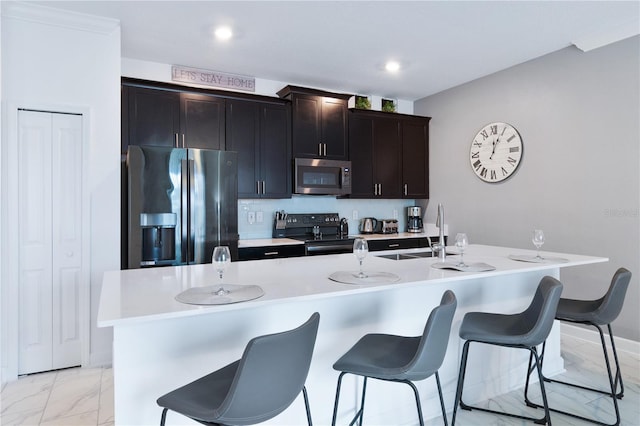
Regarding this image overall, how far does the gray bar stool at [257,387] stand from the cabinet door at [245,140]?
115 inches

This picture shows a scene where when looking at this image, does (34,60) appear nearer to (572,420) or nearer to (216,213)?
(216,213)

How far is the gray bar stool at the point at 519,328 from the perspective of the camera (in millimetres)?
1868

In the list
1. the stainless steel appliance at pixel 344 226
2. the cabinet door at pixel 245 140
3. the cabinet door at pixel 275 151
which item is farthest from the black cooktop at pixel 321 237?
the cabinet door at pixel 245 140

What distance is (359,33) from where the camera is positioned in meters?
3.29

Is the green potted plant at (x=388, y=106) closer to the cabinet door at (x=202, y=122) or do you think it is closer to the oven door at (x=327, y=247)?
the oven door at (x=327, y=247)

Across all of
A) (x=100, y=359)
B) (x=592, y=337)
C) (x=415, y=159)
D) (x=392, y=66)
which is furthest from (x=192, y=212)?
(x=592, y=337)

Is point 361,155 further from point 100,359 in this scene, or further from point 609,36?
point 100,359

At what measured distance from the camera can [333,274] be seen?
199cm

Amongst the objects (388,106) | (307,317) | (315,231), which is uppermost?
(388,106)

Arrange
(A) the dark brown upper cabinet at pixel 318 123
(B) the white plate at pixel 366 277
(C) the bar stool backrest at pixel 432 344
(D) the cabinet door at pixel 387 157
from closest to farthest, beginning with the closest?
(C) the bar stool backrest at pixel 432 344
(B) the white plate at pixel 366 277
(A) the dark brown upper cabinet at pixel 318 123
(D) the cabinet door at pixel 387 157

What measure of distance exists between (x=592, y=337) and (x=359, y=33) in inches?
130

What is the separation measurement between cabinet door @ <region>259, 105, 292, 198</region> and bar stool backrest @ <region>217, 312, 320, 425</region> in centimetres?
305

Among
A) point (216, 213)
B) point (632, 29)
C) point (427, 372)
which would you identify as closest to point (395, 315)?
point (427, 372)

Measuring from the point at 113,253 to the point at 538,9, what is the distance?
3724 millimetres
